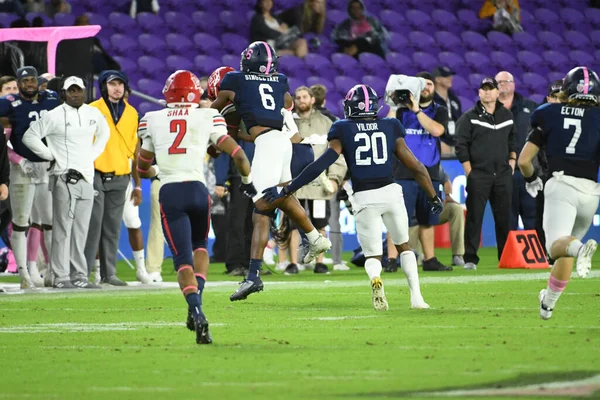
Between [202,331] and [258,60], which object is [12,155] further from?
[202,331]

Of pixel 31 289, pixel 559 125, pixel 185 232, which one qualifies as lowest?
pixel 31 289

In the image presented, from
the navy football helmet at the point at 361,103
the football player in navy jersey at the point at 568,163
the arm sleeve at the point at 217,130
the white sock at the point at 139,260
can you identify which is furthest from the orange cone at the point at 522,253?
the arm sleeve at the point at 217,130

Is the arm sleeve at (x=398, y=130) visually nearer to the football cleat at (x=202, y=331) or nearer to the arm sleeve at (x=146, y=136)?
the arm sleeve at (x=146, y=136)

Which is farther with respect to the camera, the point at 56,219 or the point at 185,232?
the point at 56,219

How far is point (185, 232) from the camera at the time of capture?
9.31 meters

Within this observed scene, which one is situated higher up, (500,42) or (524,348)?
(500,42)

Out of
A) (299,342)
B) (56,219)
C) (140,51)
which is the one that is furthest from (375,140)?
(140,51)

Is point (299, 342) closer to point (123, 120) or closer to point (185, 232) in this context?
point (185, 232)

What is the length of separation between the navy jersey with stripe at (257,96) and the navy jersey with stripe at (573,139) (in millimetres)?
3416

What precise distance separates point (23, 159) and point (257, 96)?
3657mm

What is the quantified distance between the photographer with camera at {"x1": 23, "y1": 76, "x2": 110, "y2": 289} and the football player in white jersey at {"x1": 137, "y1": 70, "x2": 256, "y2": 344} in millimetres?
5156

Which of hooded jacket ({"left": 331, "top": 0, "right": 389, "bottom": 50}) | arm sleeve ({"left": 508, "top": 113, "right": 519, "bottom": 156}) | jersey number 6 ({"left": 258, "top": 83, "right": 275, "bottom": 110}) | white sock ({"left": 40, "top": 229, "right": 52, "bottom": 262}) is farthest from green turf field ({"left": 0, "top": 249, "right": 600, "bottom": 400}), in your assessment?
hooded jacket ({"left": 331, "top": 0, "right": 389, "bottom": 50})

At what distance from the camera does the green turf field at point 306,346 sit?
683cm

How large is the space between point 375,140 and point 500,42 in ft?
54.7
